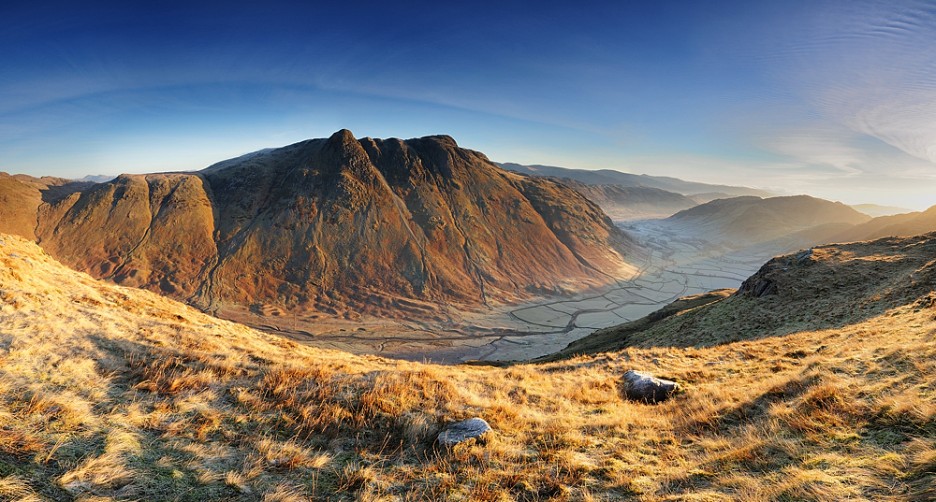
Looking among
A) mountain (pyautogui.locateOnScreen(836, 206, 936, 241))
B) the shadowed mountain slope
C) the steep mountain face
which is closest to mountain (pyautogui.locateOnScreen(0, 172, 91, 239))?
the steep mountain face

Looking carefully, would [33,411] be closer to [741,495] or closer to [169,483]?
[169,483]

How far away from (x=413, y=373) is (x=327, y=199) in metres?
80.9

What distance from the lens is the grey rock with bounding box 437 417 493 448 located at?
267 inches

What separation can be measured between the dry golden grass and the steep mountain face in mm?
60056

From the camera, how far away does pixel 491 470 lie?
5906mm

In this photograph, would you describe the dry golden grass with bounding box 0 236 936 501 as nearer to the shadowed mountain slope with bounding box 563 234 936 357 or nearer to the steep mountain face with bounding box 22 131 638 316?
the shadowed mountain slope with bounding box 563 234 936 357

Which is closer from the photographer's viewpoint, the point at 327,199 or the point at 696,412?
the point at 696,412

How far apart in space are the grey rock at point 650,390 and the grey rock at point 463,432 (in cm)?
619

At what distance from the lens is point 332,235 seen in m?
79.3

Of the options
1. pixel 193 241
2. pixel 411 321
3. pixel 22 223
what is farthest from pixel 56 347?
pixel 22 223

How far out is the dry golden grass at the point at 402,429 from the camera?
474cm

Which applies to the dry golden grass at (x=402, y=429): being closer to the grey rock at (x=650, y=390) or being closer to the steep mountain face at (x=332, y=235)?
the grey rock at (x=650, y=390)

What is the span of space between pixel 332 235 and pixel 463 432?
78.4 meters

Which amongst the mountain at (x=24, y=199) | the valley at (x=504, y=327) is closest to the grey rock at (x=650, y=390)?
the valley at (x=504, y=327)
